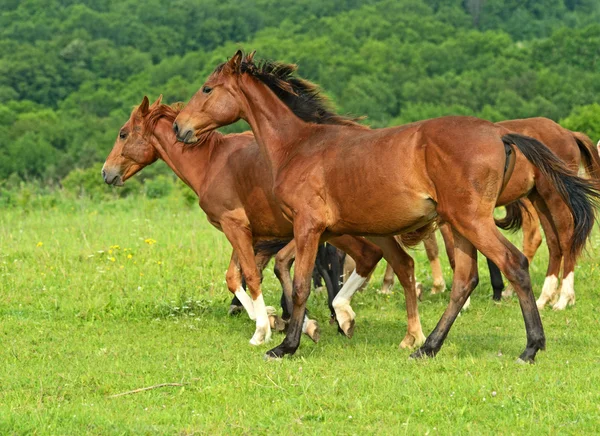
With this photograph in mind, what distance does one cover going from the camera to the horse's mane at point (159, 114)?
997cm

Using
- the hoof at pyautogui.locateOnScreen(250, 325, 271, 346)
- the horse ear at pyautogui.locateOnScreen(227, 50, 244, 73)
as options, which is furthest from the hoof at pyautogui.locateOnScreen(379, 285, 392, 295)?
the horse ear at pyautogui.locateOnScreen(227, 50, 244, 73)

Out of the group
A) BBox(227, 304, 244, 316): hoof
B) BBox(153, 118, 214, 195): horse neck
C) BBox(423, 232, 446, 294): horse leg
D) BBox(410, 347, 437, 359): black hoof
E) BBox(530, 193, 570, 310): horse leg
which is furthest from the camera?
BBox(423, 232, 446, 294): horse leg

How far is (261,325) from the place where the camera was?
900cm

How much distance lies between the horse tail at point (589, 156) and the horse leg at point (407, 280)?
133 inches

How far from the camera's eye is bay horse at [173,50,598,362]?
289 inches

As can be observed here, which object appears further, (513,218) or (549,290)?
(513,218)

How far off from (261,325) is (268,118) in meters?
1.88

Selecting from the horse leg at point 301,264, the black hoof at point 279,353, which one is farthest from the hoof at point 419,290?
the black hoof at point 279,353

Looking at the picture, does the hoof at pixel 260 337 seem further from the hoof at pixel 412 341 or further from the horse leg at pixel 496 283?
the horse leg at pixel 496 283

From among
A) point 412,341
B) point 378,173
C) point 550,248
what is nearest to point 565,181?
point 378,173

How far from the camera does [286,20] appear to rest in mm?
103000

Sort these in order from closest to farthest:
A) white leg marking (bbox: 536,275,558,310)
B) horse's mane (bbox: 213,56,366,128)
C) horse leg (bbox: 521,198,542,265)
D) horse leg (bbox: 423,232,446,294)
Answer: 1. horse's mane (bbox: 213,56,366,128)
2. white leg marking (bbox: 536,275,558,310)
3. horse leg (bbox: 521,198,542,265)
4. horse leg (bbox: 423,232,446,294)

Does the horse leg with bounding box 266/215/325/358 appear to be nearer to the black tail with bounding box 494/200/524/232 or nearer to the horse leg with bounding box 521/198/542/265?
the black tail with bounding box 494/200/524/232

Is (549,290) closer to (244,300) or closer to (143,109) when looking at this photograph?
(244,300)
